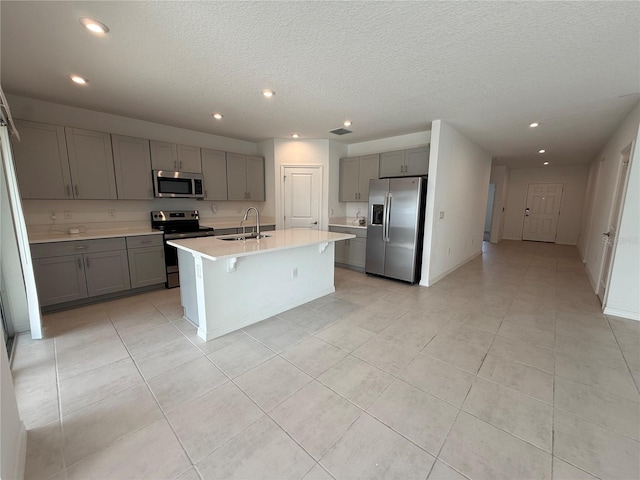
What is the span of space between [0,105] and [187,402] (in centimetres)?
277

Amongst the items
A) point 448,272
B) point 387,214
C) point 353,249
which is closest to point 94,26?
point 387,214

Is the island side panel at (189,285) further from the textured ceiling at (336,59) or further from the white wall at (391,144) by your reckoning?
the white wall at (391,144)

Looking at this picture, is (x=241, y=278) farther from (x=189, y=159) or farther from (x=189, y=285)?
(x=189, y=159)

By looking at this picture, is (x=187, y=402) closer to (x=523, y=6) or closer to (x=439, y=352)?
(x=439, y=352)

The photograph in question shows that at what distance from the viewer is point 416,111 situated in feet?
11.4

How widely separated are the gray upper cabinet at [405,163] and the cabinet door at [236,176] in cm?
261

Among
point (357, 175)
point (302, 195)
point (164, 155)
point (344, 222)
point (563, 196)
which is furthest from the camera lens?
point (563, 196)

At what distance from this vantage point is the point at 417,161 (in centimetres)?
439

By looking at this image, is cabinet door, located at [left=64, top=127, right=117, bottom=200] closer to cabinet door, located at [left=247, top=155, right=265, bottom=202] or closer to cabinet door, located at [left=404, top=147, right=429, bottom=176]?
cabinet door, located at [left=247, top=155, right=265, bottom=202]

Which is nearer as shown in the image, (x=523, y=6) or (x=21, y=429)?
(x=21, y=429)

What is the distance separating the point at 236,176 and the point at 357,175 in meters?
2.33

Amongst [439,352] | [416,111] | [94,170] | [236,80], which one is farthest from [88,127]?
[439,352]

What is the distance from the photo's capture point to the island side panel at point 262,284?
2.59 metres

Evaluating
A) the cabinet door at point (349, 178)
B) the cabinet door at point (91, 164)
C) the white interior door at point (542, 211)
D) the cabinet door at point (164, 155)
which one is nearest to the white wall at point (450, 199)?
the cabinet door at point (349, 178)
